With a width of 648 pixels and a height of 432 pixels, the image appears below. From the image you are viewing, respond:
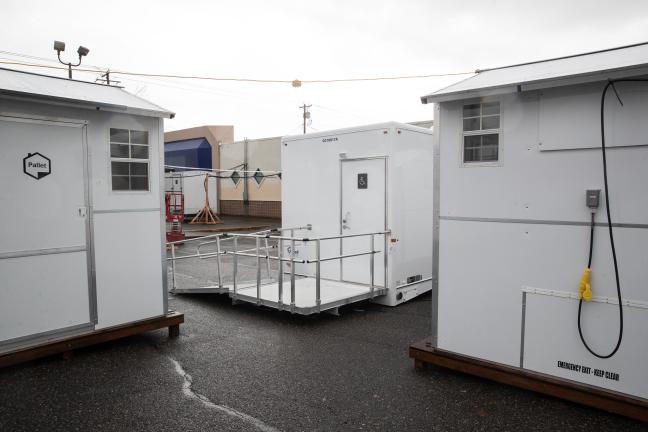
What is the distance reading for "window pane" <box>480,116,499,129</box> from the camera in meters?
4.45

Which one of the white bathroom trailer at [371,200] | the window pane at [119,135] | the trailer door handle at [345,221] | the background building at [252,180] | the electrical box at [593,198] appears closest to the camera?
the electrical box at [593,198]

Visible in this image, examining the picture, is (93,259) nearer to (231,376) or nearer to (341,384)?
(231,376)

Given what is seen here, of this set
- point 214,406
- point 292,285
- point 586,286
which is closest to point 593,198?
point 586,286

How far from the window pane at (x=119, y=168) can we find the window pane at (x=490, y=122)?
400cm

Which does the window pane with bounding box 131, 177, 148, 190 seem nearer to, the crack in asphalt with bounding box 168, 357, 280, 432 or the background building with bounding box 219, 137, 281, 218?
the crack in asphalt with bounding box 168, 357, 280, 432

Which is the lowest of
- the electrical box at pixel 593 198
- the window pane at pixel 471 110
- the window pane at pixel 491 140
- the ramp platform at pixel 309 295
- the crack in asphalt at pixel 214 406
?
the crack in asphalt at pixel 214 406

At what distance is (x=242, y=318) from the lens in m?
7.02

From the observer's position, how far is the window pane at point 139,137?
5703 mm

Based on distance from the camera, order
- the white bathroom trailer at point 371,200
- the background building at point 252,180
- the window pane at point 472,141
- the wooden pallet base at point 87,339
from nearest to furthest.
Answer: the window pane at point 472,141, the wooden pallet base at point 87,339, the white bathroom trailer at point 371,200, the background building at point 252,180

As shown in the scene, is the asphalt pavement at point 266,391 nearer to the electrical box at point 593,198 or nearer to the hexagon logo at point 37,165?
the electrical box at point 593,198

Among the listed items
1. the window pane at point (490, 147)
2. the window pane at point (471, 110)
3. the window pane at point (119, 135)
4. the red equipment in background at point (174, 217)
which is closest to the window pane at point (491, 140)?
the window pane at point (490, 147)

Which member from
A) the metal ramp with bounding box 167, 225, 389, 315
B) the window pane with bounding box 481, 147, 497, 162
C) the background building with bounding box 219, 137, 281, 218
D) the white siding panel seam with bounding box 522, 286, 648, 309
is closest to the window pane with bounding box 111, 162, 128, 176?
the metal ramp with bounding box 167, 225, 389, 315

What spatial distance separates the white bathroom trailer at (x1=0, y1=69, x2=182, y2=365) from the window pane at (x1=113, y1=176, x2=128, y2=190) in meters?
0.01

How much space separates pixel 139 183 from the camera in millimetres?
5758
